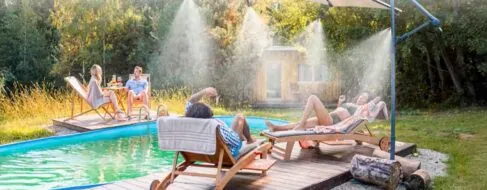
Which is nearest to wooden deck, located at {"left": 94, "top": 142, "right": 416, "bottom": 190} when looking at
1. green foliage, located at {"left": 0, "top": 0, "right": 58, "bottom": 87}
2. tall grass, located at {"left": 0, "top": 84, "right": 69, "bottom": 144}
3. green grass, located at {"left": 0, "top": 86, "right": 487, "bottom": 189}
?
green grass, located at {"left": 0, "top": 86, "right": 487, "bottom": 189}

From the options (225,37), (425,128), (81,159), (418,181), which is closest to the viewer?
(418,181)

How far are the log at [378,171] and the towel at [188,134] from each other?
1653 mm

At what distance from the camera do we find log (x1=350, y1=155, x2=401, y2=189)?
15.1 feet

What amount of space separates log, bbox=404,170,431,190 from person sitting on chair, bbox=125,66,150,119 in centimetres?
612

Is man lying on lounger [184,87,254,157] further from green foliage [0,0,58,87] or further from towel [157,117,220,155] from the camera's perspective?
green foliage [0,0,58,87]

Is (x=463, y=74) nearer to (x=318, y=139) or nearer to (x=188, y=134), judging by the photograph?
(x=318, y=139)

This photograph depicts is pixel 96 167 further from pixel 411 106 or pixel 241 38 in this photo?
pixel 411 106

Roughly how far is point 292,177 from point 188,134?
49.3 inches

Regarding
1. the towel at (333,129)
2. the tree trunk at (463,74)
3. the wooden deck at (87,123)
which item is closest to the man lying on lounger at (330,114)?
the towel at (333,129)

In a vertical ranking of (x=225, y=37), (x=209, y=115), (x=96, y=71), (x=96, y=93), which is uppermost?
(x=225, y=37)

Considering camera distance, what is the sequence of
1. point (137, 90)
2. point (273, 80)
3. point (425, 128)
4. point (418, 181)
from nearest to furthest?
A: point (418, 181), point (425, 128), point (137, 90), point (273, 80)

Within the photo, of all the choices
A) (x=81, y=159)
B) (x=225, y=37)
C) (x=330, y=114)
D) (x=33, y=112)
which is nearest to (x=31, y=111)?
(x=33, y=112)

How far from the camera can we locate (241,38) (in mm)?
14008

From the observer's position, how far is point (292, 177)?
475cm
